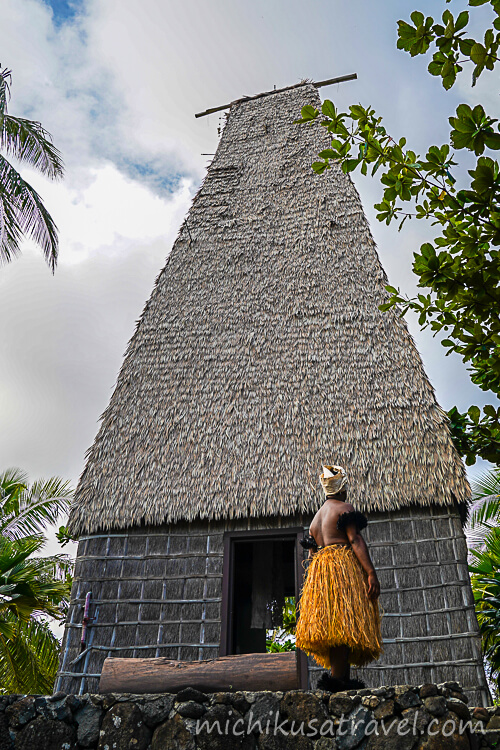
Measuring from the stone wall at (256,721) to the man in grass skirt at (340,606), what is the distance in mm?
416

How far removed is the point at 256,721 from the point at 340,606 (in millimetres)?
687

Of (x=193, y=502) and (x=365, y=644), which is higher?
(x=193, y=502)

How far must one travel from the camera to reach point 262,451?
5.62 metres

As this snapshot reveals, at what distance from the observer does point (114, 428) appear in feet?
20.2

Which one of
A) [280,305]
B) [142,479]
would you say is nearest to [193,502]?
[142,479]

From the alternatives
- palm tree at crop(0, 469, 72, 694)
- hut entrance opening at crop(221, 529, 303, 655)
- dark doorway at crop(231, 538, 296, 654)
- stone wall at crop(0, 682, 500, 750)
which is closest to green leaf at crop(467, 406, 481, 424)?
stone wall at crop(0, 682, 500, 750)

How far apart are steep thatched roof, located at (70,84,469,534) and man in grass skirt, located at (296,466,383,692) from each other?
78.0 inches

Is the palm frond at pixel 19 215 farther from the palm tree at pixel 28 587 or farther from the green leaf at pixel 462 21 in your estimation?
the green leaf at pixel 462 21

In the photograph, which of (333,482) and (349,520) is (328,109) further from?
(349,520)

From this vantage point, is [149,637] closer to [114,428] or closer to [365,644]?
[114,428]

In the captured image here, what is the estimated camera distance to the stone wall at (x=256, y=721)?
2430 mm

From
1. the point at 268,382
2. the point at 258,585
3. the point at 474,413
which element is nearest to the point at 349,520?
the point at 474,413

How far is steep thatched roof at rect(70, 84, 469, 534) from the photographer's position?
538 cm

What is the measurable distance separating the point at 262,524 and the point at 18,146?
798 cm
